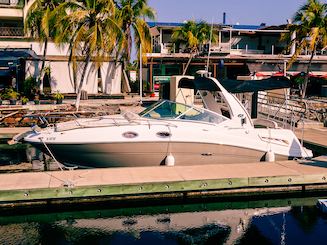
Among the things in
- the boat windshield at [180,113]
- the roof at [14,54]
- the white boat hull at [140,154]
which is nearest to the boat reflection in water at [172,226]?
the white boat hull at [140,154]

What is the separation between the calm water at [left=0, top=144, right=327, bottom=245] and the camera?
921 cm

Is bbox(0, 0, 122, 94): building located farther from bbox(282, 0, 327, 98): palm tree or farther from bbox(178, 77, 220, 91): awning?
bbox(178, 77, 220, 91): awning

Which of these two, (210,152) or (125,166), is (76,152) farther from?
(210,152)

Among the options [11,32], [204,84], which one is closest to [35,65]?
[11,32]

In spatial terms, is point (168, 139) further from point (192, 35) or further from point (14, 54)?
point (192, 35)

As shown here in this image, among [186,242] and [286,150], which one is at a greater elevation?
[286,150]

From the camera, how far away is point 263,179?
36.3ft

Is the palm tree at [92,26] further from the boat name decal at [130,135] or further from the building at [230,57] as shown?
the building at [230,57]

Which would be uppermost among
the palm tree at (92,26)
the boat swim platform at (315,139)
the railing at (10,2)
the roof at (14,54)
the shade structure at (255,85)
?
the railing at (10,2)

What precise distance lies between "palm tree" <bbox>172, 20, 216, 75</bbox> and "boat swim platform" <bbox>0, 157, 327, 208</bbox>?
2910 cm

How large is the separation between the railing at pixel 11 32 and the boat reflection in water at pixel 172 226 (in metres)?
29.9

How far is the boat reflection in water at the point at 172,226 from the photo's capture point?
30.2ft

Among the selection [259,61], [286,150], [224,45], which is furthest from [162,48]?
[286,150]

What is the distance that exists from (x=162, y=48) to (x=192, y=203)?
33897 mm
